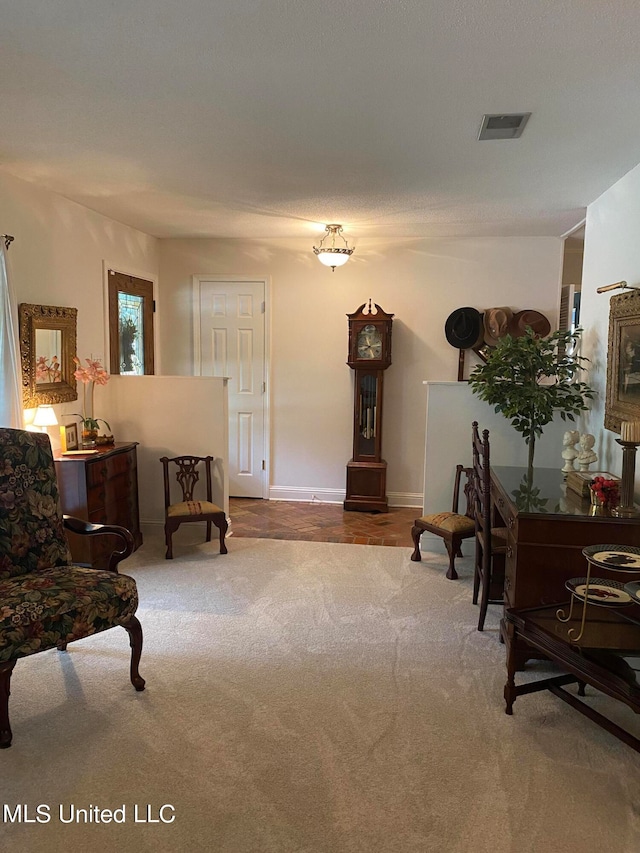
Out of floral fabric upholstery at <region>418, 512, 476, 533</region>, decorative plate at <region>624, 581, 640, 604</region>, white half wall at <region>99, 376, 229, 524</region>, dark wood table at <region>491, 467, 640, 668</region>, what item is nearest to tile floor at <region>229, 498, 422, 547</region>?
white half wall at <region>99, 376, 229, 524</region>

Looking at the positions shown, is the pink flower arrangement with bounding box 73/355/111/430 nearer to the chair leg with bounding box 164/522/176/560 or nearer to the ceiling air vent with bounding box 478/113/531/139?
the chair leg with bounding box 164/522/176/560

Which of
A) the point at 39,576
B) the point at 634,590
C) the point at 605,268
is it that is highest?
the point at 605,268

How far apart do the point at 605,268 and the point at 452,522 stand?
181 centimetres

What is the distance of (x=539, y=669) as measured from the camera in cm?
284

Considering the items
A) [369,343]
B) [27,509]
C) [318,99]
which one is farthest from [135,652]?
[369,343]

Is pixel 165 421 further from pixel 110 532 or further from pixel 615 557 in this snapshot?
pixel 615 557

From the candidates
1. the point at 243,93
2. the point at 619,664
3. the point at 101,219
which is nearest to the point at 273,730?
the point at 619,664

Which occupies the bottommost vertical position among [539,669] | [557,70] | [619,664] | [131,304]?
[539,669]

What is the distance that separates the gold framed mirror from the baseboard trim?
2.27 meters

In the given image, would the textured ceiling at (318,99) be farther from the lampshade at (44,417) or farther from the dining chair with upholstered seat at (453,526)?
the dining chair with upholstered seat at (453,526)

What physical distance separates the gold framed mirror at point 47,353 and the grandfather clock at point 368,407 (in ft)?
7.86

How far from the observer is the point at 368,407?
5.65m

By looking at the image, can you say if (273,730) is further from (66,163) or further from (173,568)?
(66,163)

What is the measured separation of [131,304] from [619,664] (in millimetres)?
4569
